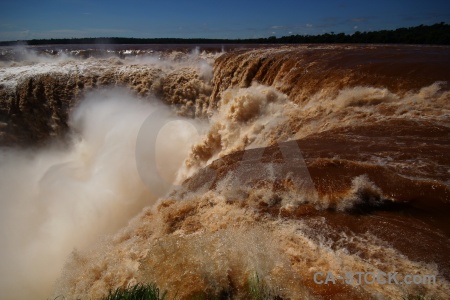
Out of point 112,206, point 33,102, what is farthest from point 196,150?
point 33,102

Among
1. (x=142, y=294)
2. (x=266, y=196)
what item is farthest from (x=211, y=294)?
(x=266, y=196)

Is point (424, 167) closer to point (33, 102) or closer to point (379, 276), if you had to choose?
point (379, 276)

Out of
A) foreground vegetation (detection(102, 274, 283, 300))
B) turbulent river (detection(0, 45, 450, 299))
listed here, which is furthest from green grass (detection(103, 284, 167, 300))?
turbulent river (detection(0, 45, 450, 299))

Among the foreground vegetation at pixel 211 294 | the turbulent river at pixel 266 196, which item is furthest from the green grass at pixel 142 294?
the turbulent river at pixel 266 196

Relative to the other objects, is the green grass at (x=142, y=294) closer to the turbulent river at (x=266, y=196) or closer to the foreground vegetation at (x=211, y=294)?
the foreground vegetation at (x=211, y=294)

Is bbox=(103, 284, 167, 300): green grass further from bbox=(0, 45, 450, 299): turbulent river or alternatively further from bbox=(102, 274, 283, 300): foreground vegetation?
bbox=(0, 45, 450, 299): turbulent river

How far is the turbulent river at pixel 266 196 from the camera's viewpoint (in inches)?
111

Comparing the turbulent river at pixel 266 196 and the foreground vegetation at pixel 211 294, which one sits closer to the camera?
the foreground vegetation at pixel 211 294

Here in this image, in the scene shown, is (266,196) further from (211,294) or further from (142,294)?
(142,294)

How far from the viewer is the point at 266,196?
374 cm

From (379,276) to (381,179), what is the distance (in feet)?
4.53

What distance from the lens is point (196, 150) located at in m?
8.02

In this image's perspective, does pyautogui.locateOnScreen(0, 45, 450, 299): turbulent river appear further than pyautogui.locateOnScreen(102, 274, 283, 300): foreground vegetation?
Yes

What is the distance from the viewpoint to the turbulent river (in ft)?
9.23
